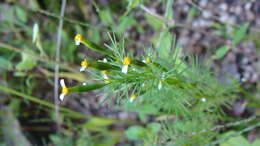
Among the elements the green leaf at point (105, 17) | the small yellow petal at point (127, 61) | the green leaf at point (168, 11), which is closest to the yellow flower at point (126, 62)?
the small yellow petal at point (127, 61)

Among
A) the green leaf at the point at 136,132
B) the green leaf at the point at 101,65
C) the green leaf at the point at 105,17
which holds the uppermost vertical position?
the green leaf at the point at 105,17

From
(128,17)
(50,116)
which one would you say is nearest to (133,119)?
(50,116)

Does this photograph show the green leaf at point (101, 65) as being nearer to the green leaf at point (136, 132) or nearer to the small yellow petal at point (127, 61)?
the small yellow petal at point (127, 61)

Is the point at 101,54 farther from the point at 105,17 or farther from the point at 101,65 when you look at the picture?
the point at 101,65

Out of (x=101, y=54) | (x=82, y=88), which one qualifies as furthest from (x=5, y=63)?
(x=82, y=88)

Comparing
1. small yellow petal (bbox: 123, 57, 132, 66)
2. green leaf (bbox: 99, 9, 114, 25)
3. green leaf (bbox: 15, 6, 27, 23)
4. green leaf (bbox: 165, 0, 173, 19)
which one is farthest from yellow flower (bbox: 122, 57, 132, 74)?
green leaf (bbox: 15, 6, 27, 23)

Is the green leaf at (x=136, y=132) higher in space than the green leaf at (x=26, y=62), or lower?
lower

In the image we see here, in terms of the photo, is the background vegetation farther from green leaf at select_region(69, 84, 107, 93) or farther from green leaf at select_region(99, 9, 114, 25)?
green leaf at select_region(69, 84, 107, 93)

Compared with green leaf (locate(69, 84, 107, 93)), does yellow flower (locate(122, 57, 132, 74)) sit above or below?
above

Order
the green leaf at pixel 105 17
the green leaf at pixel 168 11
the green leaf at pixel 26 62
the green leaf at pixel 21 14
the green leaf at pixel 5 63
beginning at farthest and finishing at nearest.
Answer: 1. the green leaf at pixel 21 14
2. the green leaf at pixel 105 17
3. the green leaf at pixel 5 63
4. the green leaf at pixel 26 62
5. the green leaf at pixel 168 11
